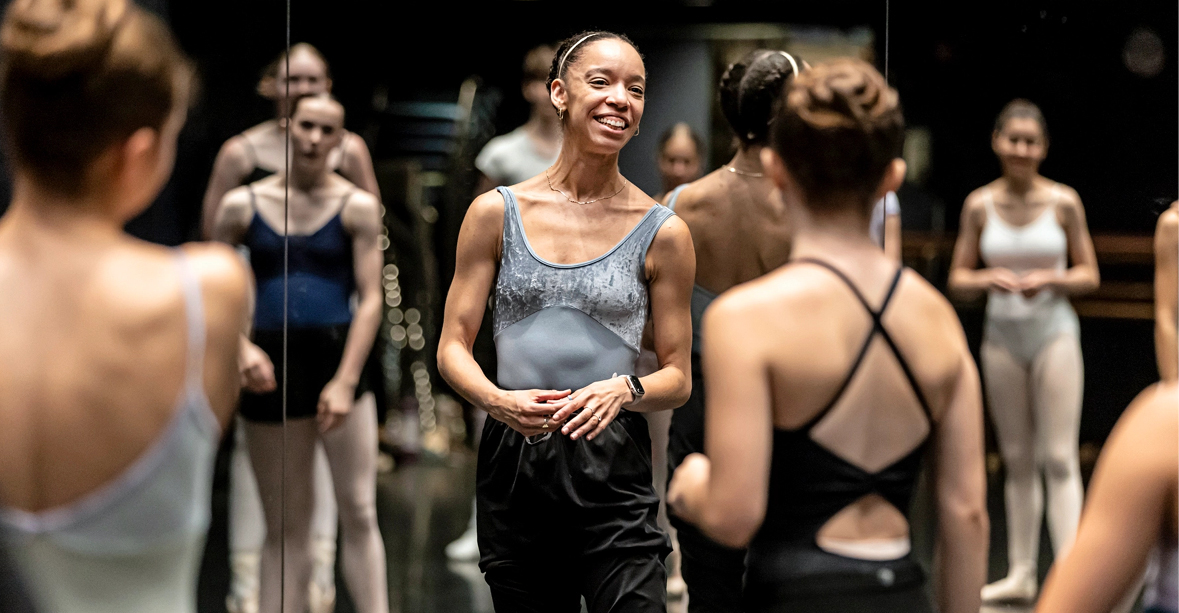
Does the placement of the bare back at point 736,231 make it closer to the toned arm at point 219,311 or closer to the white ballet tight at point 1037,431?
the white ballet tight at point 1037,431

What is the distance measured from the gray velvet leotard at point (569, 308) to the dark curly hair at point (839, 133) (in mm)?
741

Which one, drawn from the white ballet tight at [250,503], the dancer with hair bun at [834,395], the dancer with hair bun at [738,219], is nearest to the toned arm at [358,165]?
the white ballet tight at [250,503]

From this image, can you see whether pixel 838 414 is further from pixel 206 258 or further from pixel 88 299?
pixel 88 299

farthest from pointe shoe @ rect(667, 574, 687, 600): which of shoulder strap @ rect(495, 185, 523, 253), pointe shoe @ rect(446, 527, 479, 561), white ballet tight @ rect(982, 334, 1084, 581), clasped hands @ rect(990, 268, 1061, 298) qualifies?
shoulder strap @ rect(495, 185, 523, 253)

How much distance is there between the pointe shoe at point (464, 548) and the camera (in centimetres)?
390

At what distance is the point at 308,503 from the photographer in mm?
3383

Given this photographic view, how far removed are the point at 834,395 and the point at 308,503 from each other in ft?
6.99

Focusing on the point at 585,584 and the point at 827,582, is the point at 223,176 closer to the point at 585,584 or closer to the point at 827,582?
the point at 585,584

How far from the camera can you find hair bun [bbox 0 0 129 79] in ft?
4.63

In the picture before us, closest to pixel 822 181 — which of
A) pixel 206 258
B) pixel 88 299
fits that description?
pixel 206 258

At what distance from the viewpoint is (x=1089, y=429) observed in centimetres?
391

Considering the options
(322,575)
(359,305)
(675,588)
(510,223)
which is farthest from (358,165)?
(675,588)

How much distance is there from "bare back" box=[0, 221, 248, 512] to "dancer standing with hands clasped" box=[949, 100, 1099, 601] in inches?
118

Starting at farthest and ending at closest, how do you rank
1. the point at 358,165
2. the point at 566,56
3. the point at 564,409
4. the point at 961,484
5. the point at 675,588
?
the point at 675,588 → the point at 358,165 → the point at 566,56 → the point at 564,409 → the point at 961,484
